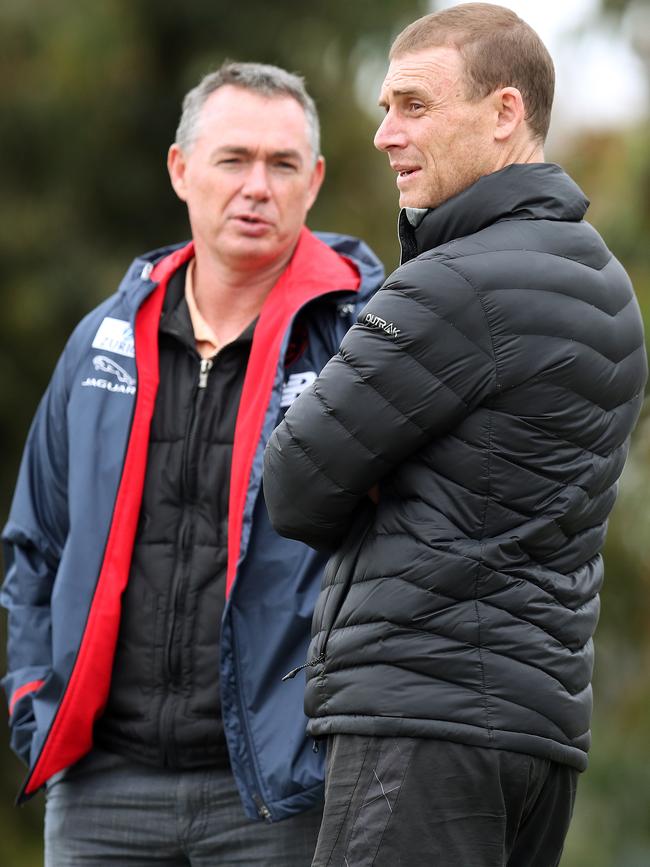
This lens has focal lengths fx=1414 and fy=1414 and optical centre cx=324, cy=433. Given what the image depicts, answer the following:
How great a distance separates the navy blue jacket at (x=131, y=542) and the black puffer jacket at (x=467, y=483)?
1.82 feet

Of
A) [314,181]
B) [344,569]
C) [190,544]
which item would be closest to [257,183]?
[314,181]

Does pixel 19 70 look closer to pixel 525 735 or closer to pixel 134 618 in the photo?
pixel 134 618

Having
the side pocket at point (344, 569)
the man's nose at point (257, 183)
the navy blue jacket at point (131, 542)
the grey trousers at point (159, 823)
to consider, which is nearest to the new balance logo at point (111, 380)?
the navy blue jacket at point (131, 542)

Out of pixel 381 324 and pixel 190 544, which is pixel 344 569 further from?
pixel 190 544

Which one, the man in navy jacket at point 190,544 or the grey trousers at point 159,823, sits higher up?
the man in navy jacket at point 190,544

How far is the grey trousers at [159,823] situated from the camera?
8.99 ft

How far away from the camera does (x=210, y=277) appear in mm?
3090

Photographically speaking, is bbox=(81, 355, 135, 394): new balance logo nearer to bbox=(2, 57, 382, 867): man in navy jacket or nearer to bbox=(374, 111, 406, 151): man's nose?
bbox=(2, 57, 382, 867): man in navy jacket

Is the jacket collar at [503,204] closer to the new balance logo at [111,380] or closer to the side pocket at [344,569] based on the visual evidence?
the side pocket at [344,569]

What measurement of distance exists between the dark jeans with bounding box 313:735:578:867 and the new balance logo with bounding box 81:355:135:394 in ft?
3.64

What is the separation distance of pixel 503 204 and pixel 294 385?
2.56 ft

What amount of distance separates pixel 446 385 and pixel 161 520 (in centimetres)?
99

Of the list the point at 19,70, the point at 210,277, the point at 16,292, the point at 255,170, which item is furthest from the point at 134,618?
the point at 19,70

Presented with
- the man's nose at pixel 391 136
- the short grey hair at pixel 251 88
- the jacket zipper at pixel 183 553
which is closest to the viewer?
the man's nose at pixel 391 136
